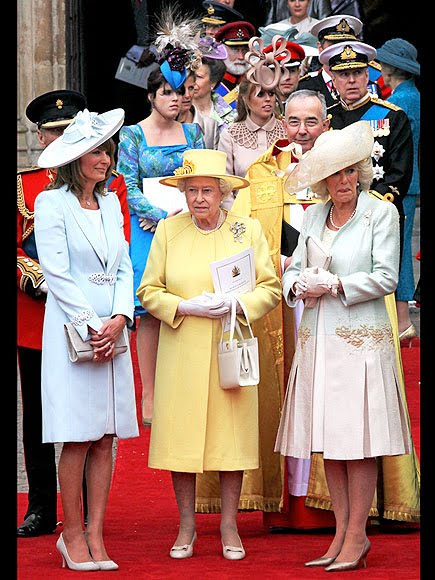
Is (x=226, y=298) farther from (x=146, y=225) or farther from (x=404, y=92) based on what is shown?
(x=404, y=92)

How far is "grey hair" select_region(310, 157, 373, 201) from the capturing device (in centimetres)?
568

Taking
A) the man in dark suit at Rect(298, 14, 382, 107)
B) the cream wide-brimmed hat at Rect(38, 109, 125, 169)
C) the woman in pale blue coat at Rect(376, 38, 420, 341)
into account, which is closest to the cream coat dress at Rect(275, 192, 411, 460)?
the cream wide-brimmed hat at Rect(38, 109, 125, 169)

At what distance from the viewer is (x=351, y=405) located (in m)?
5.49

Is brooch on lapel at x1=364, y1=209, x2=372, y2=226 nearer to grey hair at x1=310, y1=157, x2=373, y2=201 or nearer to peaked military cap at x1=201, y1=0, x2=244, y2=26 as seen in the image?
grey hair at x1=310, y1=157, x2=373, y2=201

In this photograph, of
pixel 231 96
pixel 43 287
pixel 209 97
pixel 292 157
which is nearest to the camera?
pixel 43 287

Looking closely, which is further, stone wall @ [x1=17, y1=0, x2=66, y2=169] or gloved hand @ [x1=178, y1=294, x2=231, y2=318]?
stone wall @ [x1=17, y1=0, x2=66, y2=169]

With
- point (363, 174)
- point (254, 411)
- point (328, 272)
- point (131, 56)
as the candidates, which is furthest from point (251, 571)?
point (131, 56)

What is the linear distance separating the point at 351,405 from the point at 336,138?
1.01 m

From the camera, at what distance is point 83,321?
549 cm

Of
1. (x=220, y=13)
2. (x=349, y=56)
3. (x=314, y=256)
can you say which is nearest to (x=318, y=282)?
(x=314, y=256)

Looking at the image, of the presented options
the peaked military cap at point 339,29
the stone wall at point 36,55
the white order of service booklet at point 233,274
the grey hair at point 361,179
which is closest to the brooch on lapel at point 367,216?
the grey hair at point 361,179

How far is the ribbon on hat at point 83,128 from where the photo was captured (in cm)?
563

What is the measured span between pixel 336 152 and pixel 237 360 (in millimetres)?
873

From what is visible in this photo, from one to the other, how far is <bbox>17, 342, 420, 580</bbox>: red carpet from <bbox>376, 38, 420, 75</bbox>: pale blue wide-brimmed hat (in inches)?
155
